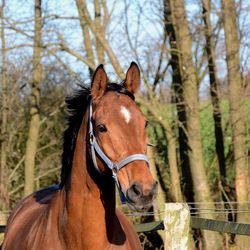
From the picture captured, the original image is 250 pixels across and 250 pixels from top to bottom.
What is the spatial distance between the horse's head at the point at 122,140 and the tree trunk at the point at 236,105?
25.7ft

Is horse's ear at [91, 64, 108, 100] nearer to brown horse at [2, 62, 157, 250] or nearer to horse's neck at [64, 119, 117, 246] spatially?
brown horse at [2, 62, 157, 250]

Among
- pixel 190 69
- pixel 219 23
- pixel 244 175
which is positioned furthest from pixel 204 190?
pixel 219 23

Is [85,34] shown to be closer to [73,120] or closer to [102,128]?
[73,120]

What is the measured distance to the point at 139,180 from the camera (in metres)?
3.48

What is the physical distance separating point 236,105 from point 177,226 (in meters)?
6.88

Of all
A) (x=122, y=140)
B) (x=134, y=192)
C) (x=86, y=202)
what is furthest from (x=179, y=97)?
(x=134, y=192)

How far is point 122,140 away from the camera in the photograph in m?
3.71

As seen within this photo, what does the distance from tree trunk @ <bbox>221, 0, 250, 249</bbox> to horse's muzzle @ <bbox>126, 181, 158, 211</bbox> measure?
27.8ft

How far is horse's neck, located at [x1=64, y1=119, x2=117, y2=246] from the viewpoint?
13.2 ft

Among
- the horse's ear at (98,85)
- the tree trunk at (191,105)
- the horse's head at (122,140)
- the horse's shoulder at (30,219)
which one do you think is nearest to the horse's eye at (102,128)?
the horse's head at (122,140)

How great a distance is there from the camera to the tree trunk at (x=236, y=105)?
11.7 meters

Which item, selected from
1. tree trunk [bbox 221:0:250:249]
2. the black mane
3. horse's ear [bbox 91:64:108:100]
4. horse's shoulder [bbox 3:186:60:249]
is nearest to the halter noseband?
horse's ear [bbox 91:64:108:100]

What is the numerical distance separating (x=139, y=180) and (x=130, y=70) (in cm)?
104

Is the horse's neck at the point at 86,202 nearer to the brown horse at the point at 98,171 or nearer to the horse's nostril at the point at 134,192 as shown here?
the brown horse at the point at 98,171
